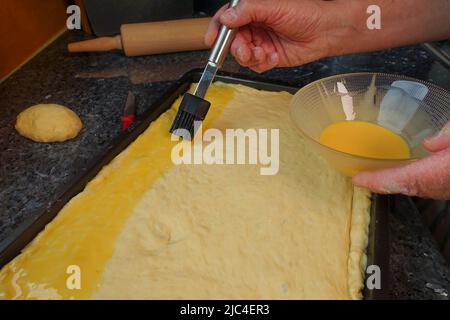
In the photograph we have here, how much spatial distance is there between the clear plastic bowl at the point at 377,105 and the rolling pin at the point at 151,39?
65 cm

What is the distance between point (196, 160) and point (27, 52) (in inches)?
36.9

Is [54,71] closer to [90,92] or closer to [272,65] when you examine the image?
[90,92]

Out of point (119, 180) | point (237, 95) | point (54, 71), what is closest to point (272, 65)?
point (237, 95)

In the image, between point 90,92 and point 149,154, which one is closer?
point 149,154

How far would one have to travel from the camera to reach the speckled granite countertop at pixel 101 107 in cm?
88

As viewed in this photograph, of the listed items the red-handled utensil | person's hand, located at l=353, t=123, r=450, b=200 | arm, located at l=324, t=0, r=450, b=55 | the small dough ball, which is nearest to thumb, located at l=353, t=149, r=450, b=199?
person's hand, located at l=353, t=123, r=450, b=200

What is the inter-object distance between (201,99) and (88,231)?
0.42 meters

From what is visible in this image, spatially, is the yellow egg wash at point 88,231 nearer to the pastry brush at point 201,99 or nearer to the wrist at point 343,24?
the pastry brush at point 201,99

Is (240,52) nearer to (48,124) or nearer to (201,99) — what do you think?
(201,99)

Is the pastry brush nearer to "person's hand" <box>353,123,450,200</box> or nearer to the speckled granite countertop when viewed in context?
the speckled granite countertop

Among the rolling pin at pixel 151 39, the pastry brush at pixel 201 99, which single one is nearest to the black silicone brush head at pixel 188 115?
the pastry brush at pixel 201 99

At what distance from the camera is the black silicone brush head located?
994mm

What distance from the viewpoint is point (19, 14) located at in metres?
1.41

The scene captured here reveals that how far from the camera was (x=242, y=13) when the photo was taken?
0.98 m
